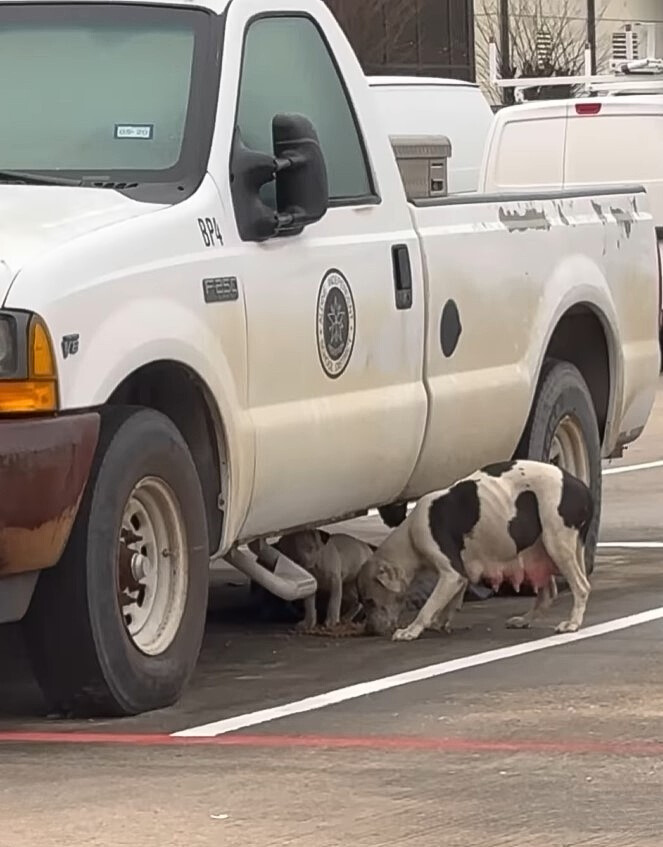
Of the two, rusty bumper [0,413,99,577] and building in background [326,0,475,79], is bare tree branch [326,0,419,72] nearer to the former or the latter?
building in background [326,0,475,79]

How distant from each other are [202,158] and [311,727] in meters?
1.84

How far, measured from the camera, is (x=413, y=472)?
885 cm

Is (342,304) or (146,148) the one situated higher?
(146,148)

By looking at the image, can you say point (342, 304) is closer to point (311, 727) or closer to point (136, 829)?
point (311, 727)

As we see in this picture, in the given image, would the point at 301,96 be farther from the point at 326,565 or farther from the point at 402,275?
the point at 326,565

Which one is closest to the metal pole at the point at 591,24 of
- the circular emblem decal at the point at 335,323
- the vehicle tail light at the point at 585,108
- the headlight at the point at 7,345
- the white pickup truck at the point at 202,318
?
the vehicle tail light at the point at 585,108

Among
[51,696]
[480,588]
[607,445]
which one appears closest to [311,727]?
[51,696]

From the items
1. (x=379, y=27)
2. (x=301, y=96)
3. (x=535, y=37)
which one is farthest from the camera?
(x=535, y=37)

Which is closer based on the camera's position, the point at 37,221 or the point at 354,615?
the point at 37,221

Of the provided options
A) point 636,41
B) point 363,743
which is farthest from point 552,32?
point 363,743

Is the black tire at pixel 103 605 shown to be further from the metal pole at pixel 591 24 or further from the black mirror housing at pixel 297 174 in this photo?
the metal pole at pixel 591 24

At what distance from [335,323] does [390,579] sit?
125 cm

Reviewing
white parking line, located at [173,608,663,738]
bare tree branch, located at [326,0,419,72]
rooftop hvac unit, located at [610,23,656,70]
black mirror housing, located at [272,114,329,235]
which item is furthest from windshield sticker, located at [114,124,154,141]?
rooftop hvac unit, located at [610,23,656,70]

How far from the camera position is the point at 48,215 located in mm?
7078
